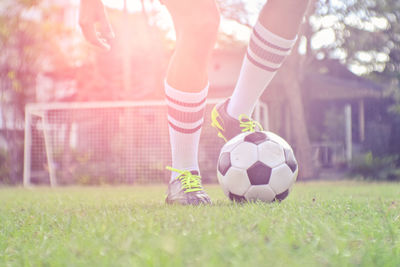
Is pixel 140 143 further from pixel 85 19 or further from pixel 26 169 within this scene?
pixel 85 19

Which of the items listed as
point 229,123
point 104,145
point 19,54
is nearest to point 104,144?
point 104,145

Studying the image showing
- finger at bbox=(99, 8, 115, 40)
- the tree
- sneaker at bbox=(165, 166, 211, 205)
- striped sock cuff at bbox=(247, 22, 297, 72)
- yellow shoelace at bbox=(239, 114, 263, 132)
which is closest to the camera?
sneaker at bbox=(165, 166, 211, 205)

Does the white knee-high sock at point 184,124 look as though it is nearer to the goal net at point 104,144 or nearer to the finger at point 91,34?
the finger at point 91,34

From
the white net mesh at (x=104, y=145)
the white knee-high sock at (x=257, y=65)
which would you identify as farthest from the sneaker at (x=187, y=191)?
the white net mesh at (x=104, y=145)

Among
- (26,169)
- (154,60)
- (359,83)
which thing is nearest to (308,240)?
(26,169)

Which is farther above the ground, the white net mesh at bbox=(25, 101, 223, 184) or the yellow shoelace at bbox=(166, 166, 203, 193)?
the yellow shoelace at bbox=(166, 166, 203, 193)

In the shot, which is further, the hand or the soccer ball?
the hand

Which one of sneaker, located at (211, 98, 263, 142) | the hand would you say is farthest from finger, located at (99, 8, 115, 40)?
sneaker, located at (211, 98, 263, 142)

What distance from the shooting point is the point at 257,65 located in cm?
257

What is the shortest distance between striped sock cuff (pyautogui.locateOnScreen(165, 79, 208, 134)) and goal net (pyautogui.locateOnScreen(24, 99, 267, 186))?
4.37 metres

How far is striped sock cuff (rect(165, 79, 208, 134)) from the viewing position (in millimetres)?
2523

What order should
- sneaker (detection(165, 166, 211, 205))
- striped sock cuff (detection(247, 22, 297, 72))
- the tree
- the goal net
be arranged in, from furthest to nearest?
the tree < the goal net < striped sock cuff (detection(247, 22, 297, 72)) < sneaker (detection(165, 166, 211, 205))

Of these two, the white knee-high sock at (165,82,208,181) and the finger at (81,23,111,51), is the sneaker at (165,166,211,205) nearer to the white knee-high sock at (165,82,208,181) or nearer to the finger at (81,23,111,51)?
the white knee-high sock at (165,82,208,181)

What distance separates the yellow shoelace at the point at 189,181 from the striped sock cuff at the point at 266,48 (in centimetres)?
73
